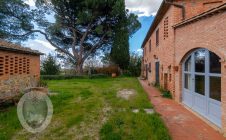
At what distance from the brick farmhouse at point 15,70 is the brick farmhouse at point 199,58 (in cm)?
777

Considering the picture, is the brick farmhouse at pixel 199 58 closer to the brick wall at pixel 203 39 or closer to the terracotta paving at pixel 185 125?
the brick wall at pixel 203 39

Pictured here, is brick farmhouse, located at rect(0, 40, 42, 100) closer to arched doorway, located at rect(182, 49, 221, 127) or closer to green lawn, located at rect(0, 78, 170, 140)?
green lawn, located at rect(0, 78, 170, 140)

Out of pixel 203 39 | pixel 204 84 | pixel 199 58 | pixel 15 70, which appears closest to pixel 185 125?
pixel 204 84

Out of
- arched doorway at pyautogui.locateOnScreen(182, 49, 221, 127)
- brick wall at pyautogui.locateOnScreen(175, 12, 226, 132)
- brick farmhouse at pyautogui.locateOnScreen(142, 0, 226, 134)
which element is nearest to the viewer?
brick wall at pyautogui.locateOnScreen(175, 12, 226, 132)

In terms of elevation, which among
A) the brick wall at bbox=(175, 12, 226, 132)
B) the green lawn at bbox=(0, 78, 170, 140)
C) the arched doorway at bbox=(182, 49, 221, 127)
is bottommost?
the green lawn at bbox=(0, 78, 170, 140)

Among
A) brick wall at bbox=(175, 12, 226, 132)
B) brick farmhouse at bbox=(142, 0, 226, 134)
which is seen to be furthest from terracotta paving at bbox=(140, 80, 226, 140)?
brick wall at bbox=(175, 12, 226, 132)

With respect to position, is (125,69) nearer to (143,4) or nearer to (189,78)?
(143,4)

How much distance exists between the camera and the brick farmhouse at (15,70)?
372 inches

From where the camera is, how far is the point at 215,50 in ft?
20.6

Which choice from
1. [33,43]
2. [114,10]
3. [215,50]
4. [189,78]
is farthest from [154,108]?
[33,43]

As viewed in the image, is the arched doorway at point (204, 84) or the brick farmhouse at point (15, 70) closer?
the arched doorway at point (204, 84)

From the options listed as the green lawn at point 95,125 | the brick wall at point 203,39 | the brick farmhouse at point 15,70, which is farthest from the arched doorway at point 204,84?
the brick farmhouse at point 15,70

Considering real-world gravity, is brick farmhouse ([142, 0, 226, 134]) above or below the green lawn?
above

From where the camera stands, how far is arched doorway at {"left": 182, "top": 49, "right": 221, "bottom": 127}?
6.46 meters
